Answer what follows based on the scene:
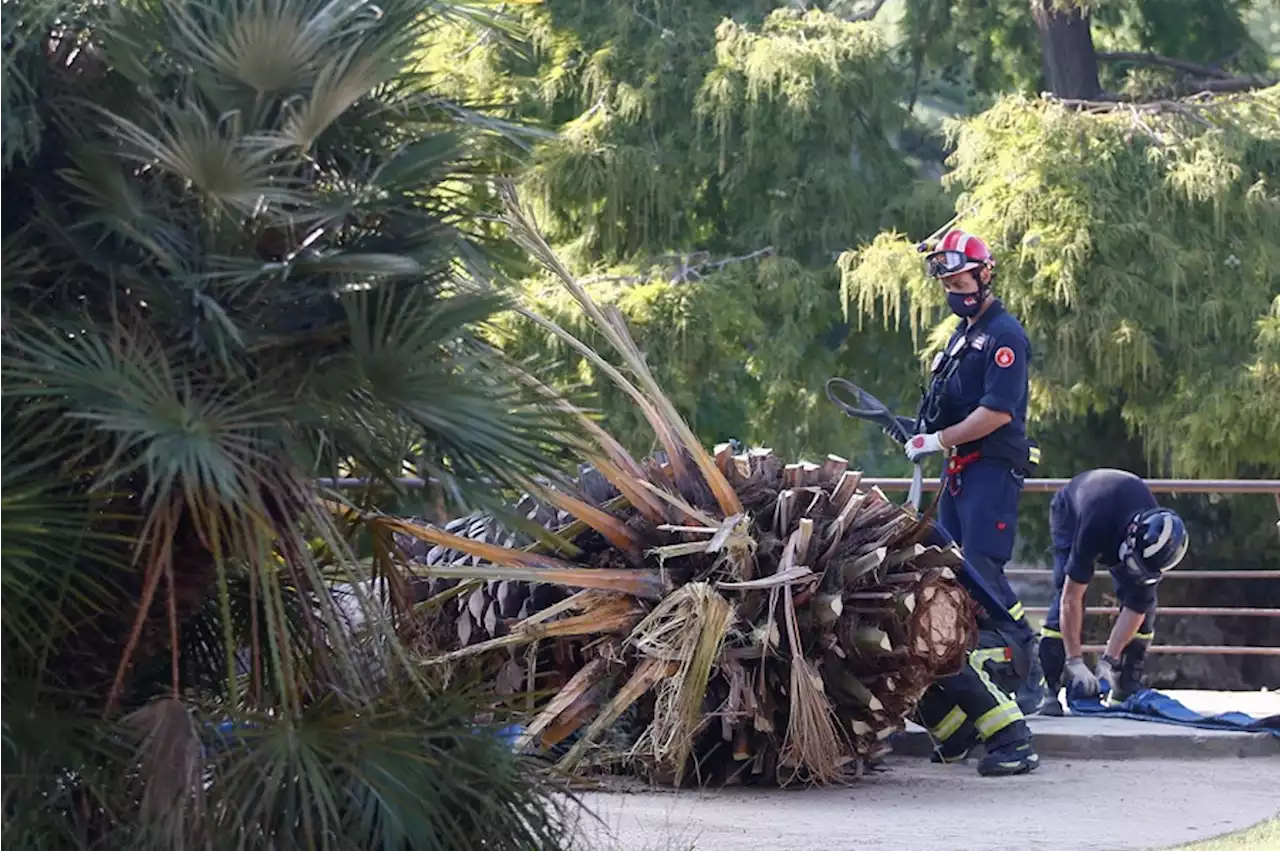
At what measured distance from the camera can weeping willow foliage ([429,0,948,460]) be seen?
1527 cm

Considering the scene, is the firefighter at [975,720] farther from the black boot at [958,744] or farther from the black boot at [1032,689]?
the black boot at [1032,689]

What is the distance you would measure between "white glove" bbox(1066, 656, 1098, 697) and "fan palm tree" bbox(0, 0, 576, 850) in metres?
5.79

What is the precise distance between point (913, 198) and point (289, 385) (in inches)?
497

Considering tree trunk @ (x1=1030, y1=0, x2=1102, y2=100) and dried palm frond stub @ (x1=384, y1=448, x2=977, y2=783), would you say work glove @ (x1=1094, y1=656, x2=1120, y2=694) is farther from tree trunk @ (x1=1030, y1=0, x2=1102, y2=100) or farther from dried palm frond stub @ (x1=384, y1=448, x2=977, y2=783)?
tree trunk @ (x1=1030, y1=0, x2=1102, y2=100)

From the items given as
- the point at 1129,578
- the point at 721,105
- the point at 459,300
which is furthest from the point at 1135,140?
the point at 459,300

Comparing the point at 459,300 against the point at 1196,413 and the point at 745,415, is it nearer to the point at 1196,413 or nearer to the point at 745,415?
the point at 1196,413

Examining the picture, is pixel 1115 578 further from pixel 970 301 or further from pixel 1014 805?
pixel 1014 805

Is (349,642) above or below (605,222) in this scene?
below

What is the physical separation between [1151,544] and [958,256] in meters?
1.89

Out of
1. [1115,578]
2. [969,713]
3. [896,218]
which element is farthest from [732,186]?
[969,713]

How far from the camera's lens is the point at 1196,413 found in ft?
46.0

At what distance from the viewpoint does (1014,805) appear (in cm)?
664

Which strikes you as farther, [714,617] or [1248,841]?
[714,617]

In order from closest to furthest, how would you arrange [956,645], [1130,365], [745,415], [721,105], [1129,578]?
1. [956,645]
2. [1129,578]
3. [1130,365]
4. [721,105]
5. [745,415]
